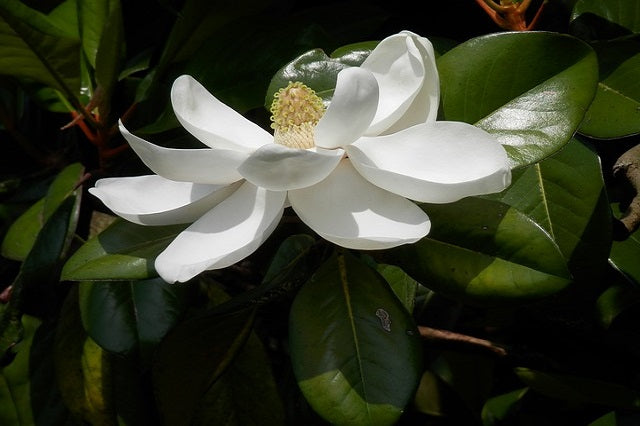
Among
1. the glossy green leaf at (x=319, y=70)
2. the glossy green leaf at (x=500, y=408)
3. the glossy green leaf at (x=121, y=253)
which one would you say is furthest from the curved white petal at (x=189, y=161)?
the glossy green leaf at (x=500, y=408)

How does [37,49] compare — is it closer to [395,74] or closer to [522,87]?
[395,74]

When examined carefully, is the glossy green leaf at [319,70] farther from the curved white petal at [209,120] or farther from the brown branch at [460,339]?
the brown branch at [460,339]

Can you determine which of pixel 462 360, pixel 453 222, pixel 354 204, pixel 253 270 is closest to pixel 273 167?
pixel 354 204

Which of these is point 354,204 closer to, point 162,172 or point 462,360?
point 162,172

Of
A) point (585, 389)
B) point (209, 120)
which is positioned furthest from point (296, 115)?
point (585, 389)

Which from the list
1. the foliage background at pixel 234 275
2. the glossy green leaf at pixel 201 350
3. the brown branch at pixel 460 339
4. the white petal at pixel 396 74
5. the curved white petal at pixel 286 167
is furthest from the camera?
the brown branch at pixel 460 339
